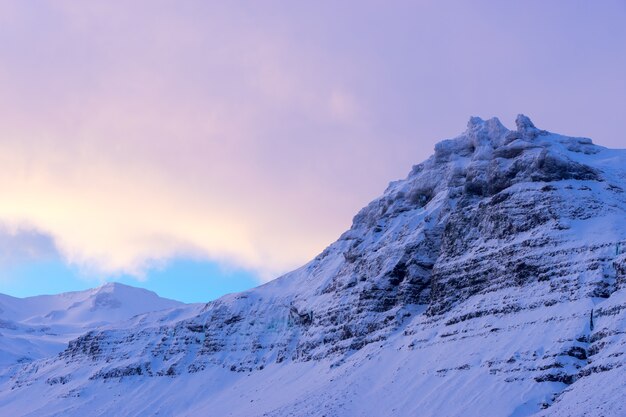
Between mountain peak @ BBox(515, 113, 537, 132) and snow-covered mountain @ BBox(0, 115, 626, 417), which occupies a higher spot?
mountain peak @ BBox(515, 113, 537, 132)

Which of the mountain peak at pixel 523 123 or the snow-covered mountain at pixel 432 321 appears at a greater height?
the mountain peak at pixel 523 123

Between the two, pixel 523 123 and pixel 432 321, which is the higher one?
pixel 523 123

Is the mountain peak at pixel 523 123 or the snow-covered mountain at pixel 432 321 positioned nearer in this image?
the snow-covered mountain at pixel 432 321

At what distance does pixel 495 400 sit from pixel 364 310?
3545 centimetres

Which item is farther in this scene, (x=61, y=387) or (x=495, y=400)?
(x=61, y=387)

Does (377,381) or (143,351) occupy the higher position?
(143,351)

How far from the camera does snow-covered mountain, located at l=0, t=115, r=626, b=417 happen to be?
6031 centimetres

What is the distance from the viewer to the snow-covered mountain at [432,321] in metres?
60.3

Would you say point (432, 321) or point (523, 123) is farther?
point (523, 123)

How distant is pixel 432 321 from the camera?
80125 mm

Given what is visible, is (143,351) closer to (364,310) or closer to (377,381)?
(364,310)

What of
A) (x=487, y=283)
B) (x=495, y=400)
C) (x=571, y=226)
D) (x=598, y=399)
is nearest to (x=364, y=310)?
(x=487, y=283)

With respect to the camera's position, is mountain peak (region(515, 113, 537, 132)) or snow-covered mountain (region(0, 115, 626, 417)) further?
mountain peak (region(515, 113, 537, 132))

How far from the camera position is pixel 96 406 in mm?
108000
